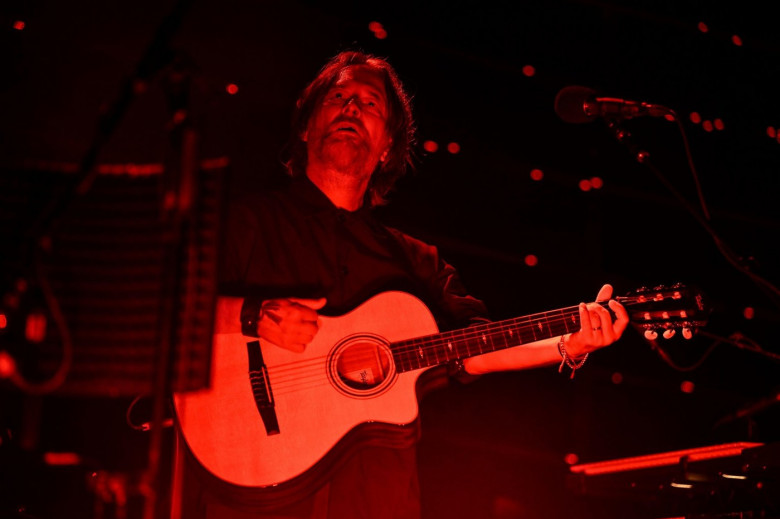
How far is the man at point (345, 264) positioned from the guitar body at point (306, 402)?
66mm

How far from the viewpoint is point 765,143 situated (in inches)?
155

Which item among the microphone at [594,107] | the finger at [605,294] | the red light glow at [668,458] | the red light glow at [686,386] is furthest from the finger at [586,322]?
the red light glow at [686,386]

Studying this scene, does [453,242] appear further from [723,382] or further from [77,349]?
[77,349]

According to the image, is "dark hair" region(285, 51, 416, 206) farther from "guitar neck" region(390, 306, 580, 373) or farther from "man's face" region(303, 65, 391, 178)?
"guitar neck" region(390, 306, 580, 373)

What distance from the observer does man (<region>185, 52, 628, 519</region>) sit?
8.00 ft

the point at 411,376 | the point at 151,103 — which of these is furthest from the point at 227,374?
the point at 151,103

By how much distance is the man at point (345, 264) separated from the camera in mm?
2438

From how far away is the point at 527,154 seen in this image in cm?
364

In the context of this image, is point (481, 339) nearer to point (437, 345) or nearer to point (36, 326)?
point (437, 345)

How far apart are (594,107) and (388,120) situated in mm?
1004

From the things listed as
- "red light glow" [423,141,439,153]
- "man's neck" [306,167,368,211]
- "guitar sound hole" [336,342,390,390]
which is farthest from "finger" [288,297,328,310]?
"red light glow" [423,141,439,153]

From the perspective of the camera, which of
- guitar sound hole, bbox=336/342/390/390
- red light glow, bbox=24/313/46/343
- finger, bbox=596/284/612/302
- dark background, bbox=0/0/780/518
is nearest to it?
red light glow, bbox=24/313/46/343

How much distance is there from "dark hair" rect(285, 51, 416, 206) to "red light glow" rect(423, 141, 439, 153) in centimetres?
13

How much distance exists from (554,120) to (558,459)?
1.62m
